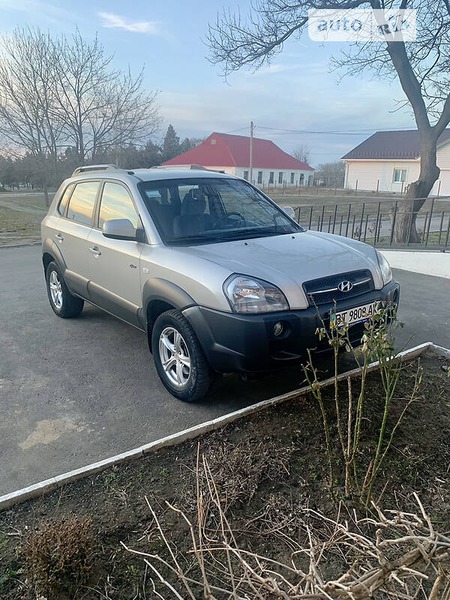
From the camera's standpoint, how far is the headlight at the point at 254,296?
3.06m

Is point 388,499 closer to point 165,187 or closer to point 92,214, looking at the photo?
point 165,187

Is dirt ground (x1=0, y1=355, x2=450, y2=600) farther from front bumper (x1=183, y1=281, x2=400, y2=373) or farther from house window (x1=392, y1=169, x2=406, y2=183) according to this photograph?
house window (x1=392, y1=169, x2=406, y2=183)

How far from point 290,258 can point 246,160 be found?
46.1 metres

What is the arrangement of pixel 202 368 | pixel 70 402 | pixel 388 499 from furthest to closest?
pixel 70 402 < pixel 202 368 < pixel 388 499

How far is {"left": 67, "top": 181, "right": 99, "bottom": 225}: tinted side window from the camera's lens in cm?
484

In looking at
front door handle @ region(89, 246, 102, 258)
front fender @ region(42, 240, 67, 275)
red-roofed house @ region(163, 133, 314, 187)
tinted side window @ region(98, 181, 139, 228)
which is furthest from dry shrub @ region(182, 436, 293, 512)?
red-roofed house @ region(163, 133, 314, 187)

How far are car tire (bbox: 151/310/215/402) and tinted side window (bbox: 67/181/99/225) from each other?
187 cm

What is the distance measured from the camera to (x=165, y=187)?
421 centimetres

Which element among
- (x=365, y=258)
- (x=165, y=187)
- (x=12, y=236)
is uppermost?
(x=165, y=187)

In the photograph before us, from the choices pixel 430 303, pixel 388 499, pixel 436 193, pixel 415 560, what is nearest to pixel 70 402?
pixel 388 499

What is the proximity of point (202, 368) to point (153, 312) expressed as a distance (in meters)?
0.79

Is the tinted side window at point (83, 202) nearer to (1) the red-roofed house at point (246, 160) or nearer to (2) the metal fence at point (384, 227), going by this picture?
(2) the metal fence at point (384, 227)

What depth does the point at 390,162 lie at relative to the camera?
41969mm

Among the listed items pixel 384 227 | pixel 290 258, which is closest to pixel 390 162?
pixel 384 227
